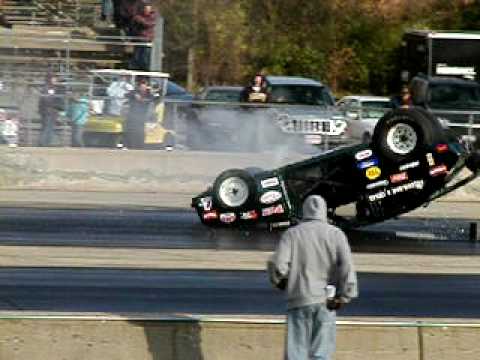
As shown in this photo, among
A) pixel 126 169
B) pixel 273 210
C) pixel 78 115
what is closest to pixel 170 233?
pixel 273 210

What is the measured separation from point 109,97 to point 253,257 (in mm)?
10514

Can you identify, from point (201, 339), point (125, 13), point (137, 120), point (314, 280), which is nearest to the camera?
point (314, 280)

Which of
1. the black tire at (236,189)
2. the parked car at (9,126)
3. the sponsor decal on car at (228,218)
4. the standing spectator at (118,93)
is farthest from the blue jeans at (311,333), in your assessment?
the standing spectator at (118,93)

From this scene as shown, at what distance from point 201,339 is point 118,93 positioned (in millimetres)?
16792

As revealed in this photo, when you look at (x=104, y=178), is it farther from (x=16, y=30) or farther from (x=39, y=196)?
(x=16, y=30)

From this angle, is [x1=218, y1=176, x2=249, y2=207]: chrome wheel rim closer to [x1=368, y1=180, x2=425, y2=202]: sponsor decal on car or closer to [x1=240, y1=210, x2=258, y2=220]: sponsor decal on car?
[x1=240, y1=210, x2=258, y2=220]: sponsor decal on car

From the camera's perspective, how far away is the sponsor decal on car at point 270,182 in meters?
17.5

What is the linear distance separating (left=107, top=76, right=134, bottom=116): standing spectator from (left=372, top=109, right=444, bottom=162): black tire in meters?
8.90

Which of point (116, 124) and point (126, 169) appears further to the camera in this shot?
point (116, 124)

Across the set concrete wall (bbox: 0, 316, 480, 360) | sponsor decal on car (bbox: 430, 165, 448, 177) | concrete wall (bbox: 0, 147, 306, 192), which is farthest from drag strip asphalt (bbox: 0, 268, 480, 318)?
concrete wall (bbox: 0, 147, 306, 192)

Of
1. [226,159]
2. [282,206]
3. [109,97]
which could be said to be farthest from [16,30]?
[282,206]

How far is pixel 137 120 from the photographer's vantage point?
81.8ft

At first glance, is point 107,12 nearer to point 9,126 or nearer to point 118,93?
point 118,93

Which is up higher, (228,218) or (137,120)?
(137,120)
